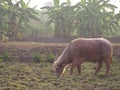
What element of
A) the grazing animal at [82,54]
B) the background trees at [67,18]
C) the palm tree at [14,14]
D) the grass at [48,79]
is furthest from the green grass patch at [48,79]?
the background trees at [67,18]

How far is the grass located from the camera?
28.0ft

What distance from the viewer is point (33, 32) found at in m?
22.5

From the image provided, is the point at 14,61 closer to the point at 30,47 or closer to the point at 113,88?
the point at 30,47

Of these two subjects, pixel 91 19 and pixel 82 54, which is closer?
pixel 82 54

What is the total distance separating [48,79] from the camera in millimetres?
9609

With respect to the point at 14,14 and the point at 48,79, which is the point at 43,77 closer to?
the point at 48,79

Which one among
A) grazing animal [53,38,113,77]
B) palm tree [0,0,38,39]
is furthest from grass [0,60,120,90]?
palm tree [0,0,38,39]

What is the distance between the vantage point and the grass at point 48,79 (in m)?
8.54

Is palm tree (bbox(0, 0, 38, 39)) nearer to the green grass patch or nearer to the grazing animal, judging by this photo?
the green grass patch

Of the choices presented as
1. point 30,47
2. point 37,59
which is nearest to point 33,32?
point 30,47

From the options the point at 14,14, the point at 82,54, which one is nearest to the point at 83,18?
the point at 14,14

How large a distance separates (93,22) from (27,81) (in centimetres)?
1253

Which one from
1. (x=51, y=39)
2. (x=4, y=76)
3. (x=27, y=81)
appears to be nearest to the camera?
(x=27, y=81)

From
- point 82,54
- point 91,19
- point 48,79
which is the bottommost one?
point 48,79
